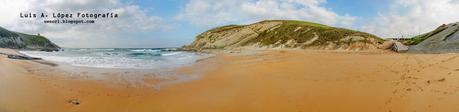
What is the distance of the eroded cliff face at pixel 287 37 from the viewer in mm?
32938

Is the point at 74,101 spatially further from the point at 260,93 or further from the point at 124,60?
the point at 124,60

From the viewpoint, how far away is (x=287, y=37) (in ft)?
144

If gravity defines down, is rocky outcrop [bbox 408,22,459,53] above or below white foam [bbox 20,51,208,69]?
above

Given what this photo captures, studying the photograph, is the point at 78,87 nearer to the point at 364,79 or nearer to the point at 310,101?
the point at 310,101

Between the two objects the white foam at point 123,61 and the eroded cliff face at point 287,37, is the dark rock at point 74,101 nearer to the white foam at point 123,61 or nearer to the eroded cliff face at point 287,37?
the white foam at point 123,61

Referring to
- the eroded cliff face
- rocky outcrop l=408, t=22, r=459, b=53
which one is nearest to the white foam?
the eroded cliff face

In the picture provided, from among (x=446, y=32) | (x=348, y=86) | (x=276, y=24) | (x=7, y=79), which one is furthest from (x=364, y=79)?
(x=276, y=24)

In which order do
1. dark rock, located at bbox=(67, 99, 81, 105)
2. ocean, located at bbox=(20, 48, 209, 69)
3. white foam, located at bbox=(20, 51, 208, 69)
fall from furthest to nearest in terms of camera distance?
ocean, located at bbox=(20, 48, 209, 69)
white foam, located at bbox=(20, 51, 208, 69)
dark rock, located at bbox=(67, 99, 81, 105)

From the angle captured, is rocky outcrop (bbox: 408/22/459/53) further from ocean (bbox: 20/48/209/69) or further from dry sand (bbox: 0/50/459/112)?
ocean (bbox: 20/48/209/69)

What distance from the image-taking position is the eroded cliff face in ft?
108

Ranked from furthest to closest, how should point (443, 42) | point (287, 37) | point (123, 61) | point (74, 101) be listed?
point (287, 37), point (123, 61), point (443, 42), point (74, 101)

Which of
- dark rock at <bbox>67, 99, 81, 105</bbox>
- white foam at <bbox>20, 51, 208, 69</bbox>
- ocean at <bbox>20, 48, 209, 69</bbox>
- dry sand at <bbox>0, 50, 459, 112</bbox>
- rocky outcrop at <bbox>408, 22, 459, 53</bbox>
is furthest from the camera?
rocky outcrop at <bbox>408, 22, 459, 53</bbox>

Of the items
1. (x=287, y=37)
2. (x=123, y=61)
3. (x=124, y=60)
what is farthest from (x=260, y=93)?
(x=287, y=37)

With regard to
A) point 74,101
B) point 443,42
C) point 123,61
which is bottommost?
point 74,101
